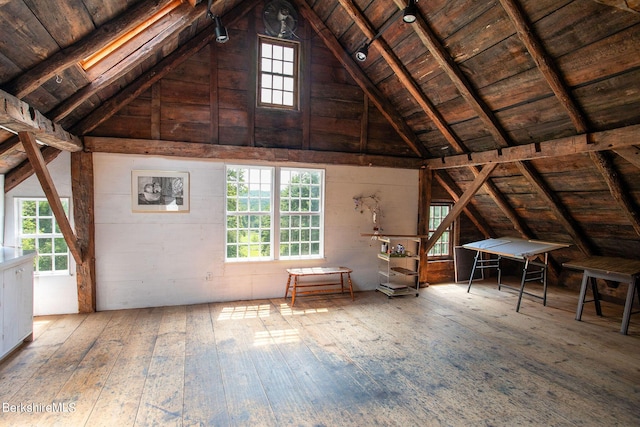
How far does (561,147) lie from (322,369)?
12.8ft

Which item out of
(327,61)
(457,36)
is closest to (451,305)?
(457,36)

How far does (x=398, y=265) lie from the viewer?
6660mm

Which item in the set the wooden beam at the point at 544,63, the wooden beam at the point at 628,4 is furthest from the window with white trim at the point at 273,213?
the wooden beam at the point at 628,4

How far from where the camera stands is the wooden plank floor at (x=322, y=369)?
2.63 metres

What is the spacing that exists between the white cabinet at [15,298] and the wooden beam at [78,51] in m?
1.68

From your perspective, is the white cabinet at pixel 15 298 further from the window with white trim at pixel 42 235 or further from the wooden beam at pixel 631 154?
the wooden beam at pixel 631 154

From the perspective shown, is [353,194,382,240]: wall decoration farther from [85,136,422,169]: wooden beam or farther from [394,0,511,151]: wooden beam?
[394,0,511,151]: wooden beam

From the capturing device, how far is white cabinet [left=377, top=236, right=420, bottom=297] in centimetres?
596

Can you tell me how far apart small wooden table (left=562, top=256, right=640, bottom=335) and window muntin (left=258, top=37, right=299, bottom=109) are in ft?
16.6

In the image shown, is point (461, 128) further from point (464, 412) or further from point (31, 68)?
point (31, 68)
